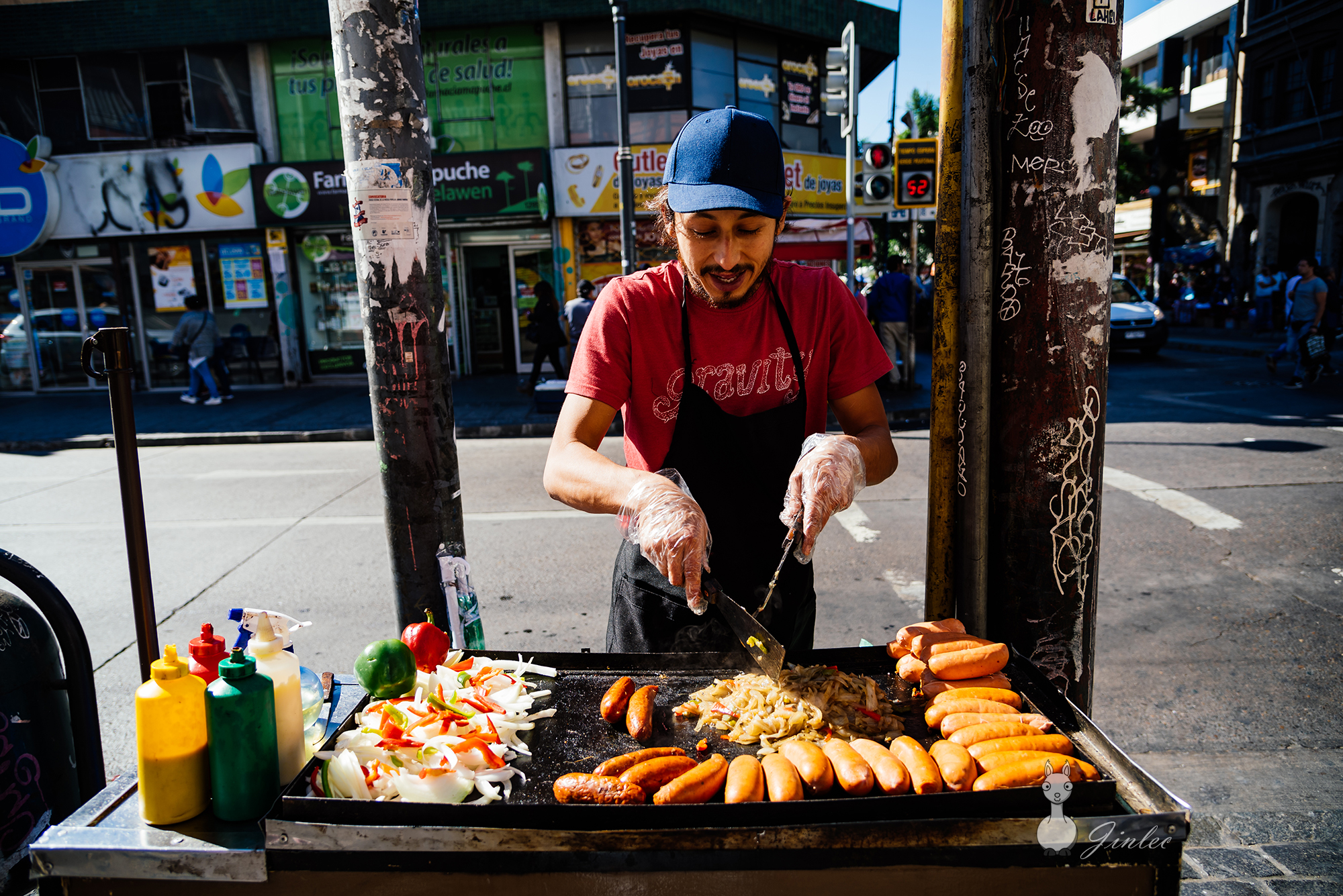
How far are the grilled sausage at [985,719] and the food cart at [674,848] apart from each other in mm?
250

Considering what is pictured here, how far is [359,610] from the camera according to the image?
17.7ft

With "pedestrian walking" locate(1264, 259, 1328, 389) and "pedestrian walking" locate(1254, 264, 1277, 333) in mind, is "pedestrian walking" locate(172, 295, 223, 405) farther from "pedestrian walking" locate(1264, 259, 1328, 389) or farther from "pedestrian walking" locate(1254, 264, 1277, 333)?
"pedestrian walking" locate(1254, 264, 1277, 333)

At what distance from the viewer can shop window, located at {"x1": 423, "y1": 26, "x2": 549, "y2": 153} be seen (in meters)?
16.9

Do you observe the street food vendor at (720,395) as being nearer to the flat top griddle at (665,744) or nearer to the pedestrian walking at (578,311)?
the flat top griddle at (665,744)

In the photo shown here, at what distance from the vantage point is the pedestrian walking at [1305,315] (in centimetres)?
1295

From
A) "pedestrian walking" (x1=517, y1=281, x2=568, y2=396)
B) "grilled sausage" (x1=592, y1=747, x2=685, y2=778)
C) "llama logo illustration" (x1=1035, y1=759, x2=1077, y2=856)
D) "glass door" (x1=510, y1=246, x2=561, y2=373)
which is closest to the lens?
"llama logo illustration" (x1=1035, y1=759, x2=1077, y2=856)

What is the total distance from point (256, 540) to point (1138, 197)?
39250 millimetres

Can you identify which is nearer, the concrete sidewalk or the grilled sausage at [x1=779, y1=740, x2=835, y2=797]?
the grilled sausage at [x1=779, y1=740, x2=835, y2=797]

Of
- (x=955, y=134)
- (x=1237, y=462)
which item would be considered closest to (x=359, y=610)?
(x=955, y=134)

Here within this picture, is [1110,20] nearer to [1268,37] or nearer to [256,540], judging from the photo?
[256,540]

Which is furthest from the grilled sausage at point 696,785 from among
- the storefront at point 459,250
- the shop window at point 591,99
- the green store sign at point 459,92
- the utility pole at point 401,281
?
the green store sign at point 459,92

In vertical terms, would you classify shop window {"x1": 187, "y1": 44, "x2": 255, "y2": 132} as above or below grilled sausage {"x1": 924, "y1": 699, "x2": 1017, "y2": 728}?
above

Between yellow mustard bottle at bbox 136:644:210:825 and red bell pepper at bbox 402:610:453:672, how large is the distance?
547mm

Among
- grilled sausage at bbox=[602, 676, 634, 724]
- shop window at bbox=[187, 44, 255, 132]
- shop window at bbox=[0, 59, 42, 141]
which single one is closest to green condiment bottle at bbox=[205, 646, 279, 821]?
grilled sausage at bbox=[602, 676, 634, 724]
